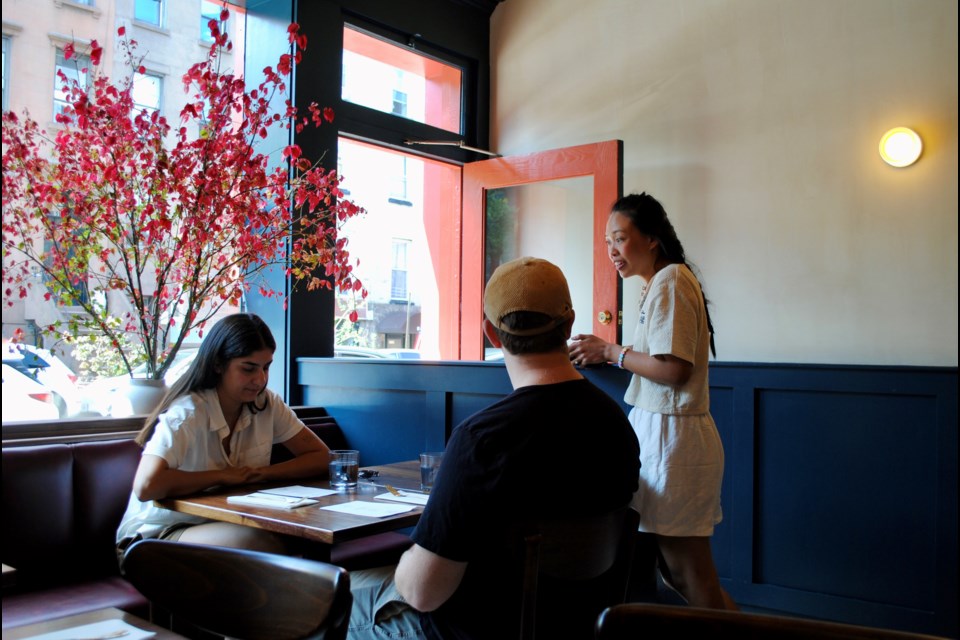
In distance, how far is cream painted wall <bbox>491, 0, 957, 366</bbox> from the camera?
3.87m

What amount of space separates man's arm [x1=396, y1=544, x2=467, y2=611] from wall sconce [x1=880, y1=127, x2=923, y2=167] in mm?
3475

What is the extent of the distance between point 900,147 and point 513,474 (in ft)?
11.2

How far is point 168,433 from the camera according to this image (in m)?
2.37

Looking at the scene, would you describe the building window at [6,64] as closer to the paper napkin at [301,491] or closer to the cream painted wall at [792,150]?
the paper napkin at [301,491]

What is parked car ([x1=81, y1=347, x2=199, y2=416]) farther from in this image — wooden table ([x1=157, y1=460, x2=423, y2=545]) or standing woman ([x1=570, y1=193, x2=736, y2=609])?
standing woman ([x1=570, y1=193, x2=736, y2=609])

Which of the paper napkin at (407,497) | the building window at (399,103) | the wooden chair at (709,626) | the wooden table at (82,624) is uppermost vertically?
the building window at (399,103)

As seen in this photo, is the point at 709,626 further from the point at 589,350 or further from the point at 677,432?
the point at 589,350

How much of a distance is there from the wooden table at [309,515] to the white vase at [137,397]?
87 centimetres

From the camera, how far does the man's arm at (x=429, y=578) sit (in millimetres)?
1351

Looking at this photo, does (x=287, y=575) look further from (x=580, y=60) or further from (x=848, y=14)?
(x=580, y=60)

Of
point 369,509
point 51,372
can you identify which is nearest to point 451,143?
point 51,372

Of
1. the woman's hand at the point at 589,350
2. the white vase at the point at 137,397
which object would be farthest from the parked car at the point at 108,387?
the woman's hand at the point at 589,350

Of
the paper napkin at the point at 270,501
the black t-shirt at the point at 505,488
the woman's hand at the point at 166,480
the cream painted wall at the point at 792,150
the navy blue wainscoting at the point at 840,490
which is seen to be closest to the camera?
the black t-shirt at the point at 505,488

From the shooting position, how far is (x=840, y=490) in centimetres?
299
